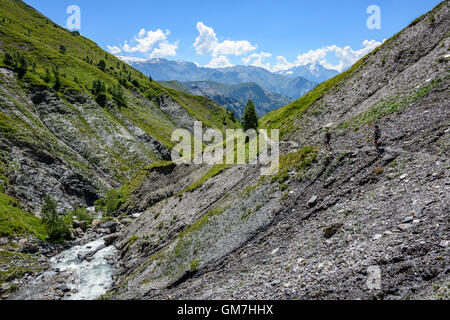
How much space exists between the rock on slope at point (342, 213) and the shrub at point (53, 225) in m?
17.4

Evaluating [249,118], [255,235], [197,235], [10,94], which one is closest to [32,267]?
[197,235]

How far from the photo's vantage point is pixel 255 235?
2978cm

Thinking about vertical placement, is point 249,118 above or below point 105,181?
above

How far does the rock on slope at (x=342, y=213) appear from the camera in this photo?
1527 cm

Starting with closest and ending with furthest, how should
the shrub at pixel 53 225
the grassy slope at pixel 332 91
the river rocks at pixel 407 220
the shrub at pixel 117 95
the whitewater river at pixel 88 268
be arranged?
A: the river rocks at pixel 407 220, the grassy slope at pixel 332 91, the whitewater river at pixel 88 268, the shrub at pixel 53 225, the shrub at pixel 117 95

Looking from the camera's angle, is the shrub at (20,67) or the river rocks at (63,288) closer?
the river rocks at (63,288)

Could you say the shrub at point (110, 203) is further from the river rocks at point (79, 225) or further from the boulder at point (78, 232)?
the boulder at point (78, 232)

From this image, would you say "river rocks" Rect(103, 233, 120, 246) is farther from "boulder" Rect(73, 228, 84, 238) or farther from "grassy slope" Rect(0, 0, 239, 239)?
"grassy slope" Rect(0, 0, 239, 239)

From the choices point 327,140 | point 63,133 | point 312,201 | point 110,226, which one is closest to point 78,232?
point 110,226

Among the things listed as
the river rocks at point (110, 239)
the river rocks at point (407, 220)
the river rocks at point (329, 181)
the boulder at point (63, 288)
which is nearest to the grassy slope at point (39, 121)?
the river rocks at point (110, 239)

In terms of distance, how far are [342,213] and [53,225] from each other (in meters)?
64.2
